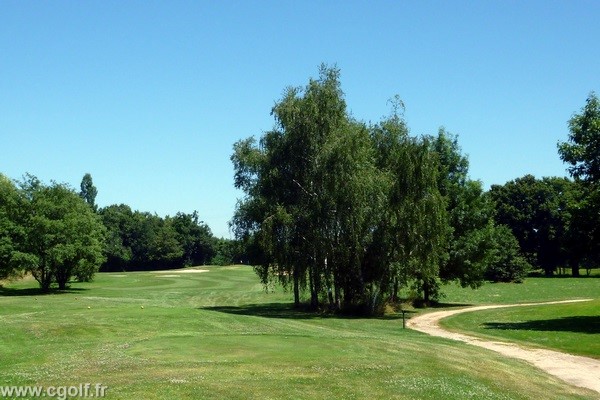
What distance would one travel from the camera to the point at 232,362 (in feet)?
64.9

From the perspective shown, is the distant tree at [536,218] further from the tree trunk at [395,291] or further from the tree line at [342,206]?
the tree line at [342,206]

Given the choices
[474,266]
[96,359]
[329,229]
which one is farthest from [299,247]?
Result: [96,359]

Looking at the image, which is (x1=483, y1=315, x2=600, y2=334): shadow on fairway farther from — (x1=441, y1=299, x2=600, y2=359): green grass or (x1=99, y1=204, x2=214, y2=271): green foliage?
(x1=99, y1=204, x2=214, y2=271): green foliage

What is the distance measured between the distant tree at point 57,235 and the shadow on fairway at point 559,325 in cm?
3899

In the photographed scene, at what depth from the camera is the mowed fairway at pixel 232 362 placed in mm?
16719

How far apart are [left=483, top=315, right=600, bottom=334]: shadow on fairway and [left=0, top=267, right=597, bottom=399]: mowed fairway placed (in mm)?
9500

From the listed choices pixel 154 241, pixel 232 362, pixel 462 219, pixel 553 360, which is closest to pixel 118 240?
pixel 154 241

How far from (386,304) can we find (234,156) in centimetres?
1705

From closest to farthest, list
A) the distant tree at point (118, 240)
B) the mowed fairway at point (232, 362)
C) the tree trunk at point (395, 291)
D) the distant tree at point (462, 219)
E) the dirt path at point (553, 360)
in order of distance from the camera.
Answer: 1. the mowed fairway at point (232, 362)
2. the dirt path at point (553, 360)
3. the tree trunk at point (395, 291)
4. the distant tree at point (462, 219)
5. the distant tree at point (118, 240)

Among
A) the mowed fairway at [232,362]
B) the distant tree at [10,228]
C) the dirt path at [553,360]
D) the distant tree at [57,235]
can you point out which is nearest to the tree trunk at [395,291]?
the dirt path at [553,360]

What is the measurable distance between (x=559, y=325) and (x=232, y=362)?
27.7 meters

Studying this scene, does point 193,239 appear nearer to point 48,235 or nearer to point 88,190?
point 88,190

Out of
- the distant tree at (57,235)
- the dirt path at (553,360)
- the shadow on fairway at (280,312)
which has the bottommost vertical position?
the dirt path at (553,360)

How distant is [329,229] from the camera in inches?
1831
